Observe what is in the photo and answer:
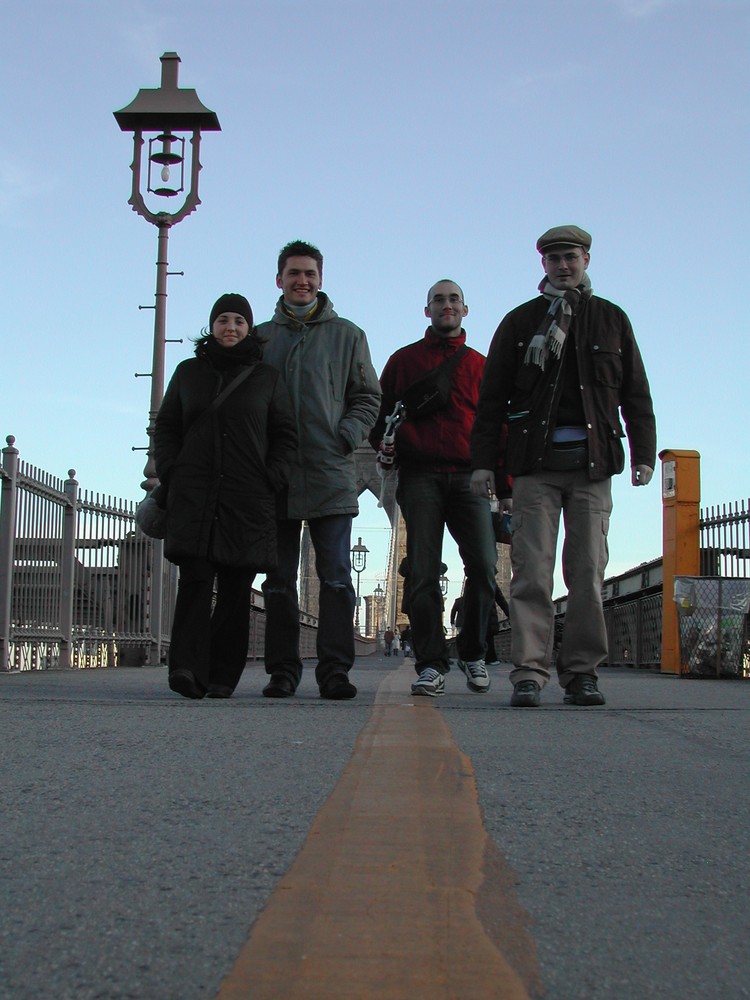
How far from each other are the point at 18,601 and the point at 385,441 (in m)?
4.92

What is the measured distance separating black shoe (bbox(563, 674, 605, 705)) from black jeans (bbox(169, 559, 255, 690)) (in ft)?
4.83

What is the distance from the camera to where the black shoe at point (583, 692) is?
18.9ft

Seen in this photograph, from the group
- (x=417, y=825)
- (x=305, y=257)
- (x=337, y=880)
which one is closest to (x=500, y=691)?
(x=305, y=257)

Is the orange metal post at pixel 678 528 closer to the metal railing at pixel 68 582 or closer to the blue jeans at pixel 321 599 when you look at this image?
the metal railing at pixel 68 582

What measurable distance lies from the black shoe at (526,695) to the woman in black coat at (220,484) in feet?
3.97

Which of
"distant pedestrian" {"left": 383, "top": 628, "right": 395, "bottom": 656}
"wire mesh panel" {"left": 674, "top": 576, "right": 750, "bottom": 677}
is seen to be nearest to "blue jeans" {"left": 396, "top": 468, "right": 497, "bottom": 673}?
"wire mesh panel" {"left": 674, "top": 576, "right": 750, "bottom": 677}

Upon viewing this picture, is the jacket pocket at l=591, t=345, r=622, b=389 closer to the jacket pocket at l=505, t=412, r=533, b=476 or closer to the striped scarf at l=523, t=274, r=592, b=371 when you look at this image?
the striped scarf at l=523, t=274, r=592, b=371

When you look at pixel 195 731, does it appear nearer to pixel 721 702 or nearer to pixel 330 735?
pixel 330 735

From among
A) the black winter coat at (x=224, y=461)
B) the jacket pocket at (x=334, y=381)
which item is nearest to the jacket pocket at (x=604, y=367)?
the jacket pocket at (x=334, y=381)

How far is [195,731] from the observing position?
161 inches

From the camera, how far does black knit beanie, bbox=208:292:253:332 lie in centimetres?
618

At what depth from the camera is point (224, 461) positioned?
5.93 metres

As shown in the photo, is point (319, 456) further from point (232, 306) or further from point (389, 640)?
point (389, 640)

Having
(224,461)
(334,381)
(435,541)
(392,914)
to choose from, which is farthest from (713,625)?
(392,914)
